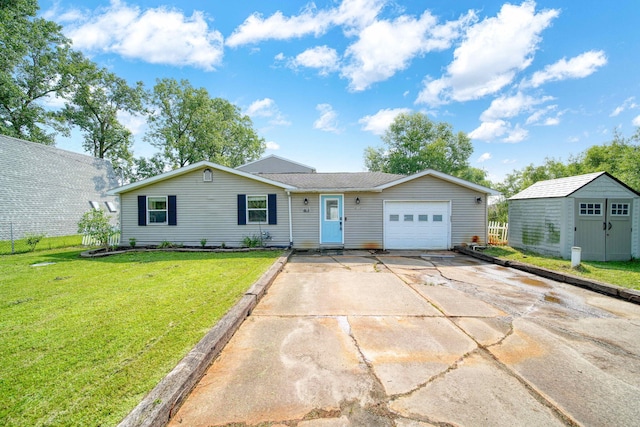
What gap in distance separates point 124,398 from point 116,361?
72cm

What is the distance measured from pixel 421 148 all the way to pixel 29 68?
39149 mm

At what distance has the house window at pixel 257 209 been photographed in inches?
428

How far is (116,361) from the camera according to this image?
8.58ft

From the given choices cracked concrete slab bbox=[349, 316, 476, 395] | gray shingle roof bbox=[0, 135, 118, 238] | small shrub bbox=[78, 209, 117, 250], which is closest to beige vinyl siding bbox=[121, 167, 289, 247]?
small shrub bbox=[78, 209, 117, 250]

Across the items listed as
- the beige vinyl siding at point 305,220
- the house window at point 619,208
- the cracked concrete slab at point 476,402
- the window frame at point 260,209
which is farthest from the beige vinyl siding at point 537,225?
the window frame at point 260,209

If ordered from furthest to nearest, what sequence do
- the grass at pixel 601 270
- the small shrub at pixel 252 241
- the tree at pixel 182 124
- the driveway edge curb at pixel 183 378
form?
the tree at pixel 182 124
the small shrub at pixel 252 241
the grass at pixel 601 270
the driveway edge curb at pixel 183 378

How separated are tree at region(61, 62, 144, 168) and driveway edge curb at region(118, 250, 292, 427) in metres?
29.6

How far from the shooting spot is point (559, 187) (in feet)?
31.2

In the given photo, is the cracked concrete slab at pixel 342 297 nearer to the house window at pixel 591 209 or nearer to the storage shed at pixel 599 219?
the storage shed at pixel 599 219

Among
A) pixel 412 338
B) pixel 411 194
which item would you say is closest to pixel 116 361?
pixel 412 338

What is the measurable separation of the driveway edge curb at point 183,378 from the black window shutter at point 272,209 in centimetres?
685

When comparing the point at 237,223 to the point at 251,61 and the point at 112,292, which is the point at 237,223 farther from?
the point at 251,61

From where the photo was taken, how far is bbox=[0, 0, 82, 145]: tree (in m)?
18.1

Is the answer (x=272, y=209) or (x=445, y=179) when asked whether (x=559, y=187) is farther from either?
(x=272, y=209)
